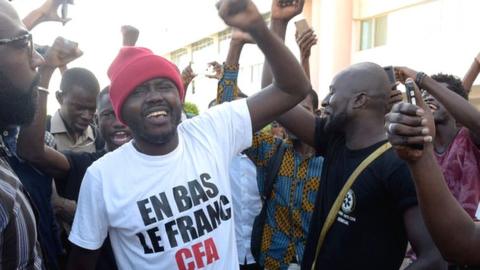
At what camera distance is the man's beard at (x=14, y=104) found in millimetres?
1822

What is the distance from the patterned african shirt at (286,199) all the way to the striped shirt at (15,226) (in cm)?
145

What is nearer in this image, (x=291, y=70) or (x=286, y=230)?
(x=291, y=70)

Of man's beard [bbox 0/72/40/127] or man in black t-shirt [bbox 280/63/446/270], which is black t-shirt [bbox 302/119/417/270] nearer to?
man in black t-shirt [bbox 280/63/446/270]

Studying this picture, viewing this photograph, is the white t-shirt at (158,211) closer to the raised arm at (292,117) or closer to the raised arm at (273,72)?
the raised arm at (273,72)

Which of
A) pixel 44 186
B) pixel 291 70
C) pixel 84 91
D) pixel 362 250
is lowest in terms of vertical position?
pixel 362 250

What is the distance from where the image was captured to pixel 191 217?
2092 millimetres

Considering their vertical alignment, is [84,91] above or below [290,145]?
above

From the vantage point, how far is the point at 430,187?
Result: 58.6 inches

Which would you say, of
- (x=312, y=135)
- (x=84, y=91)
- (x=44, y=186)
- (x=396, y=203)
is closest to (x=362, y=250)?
(x=396, y=203)

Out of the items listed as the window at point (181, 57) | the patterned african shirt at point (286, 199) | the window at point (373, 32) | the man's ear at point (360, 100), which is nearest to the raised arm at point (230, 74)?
the patterned african shirt at point (286, 199)

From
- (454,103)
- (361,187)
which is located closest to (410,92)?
(361,187)

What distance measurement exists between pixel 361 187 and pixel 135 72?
47.8 inches

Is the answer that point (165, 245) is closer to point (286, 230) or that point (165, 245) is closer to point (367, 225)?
point (367, 225)

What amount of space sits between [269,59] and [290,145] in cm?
109
